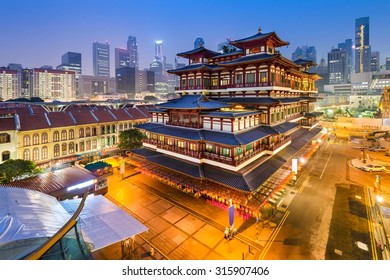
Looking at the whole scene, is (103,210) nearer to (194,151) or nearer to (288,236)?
(194,151)

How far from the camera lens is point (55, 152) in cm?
3859

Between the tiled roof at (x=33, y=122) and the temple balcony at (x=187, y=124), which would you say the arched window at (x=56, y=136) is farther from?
the temple balcony at (x=187, y=124)

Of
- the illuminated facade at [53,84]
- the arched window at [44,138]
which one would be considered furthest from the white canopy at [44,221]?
the illuminated facade at [53,84]

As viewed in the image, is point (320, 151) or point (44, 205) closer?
point (44, 205)

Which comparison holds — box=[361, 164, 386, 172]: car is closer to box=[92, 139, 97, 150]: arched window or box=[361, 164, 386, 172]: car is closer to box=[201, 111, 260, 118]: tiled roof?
box=[201, 111, 260, 118]: tiled roof

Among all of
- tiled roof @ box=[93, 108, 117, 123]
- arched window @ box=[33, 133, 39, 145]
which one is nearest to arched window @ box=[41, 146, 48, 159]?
arched window @ box=[33, 133, 39, 145]

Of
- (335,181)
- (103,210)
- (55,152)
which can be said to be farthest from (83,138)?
(335,181)

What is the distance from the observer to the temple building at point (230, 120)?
22672mm

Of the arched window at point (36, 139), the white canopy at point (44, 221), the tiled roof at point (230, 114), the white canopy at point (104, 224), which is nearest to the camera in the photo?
the white canopy at point (44, 221)

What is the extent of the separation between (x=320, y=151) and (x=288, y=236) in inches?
1319

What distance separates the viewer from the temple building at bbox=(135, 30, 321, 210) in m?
22.7

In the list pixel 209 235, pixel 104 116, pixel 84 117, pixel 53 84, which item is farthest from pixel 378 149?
pixel 53 84

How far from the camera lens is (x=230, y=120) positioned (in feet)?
75.7

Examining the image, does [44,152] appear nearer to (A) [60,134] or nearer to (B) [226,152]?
(A) [60,134]
